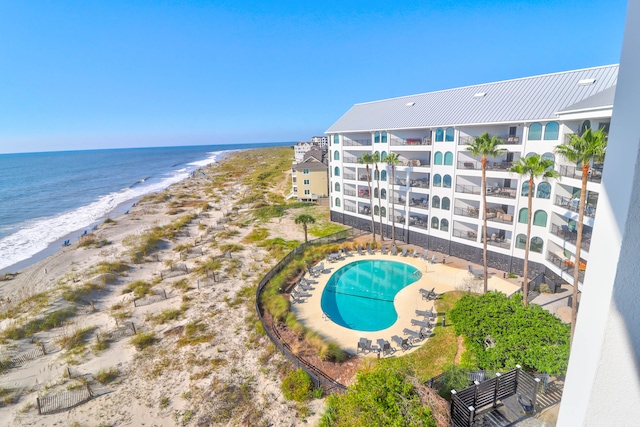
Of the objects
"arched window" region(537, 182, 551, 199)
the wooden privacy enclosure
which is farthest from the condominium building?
the wooden privacy enclosure

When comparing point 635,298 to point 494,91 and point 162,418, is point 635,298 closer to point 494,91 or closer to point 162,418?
point 162,418

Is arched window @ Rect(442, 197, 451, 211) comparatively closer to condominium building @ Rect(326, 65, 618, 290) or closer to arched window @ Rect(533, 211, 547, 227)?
condominium building @ Rect(326, 65, 618, 290)

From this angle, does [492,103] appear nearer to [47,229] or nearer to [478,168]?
[478,168]

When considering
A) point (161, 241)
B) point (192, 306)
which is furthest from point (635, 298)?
point (161, 241)

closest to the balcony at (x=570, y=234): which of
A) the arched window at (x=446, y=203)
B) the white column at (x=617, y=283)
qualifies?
the arched window at (x=446, y=203)

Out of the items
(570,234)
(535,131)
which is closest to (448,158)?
(535,131)

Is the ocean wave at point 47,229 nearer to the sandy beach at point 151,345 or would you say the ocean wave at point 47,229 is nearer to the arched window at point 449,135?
the sandy beach at point 151,345
